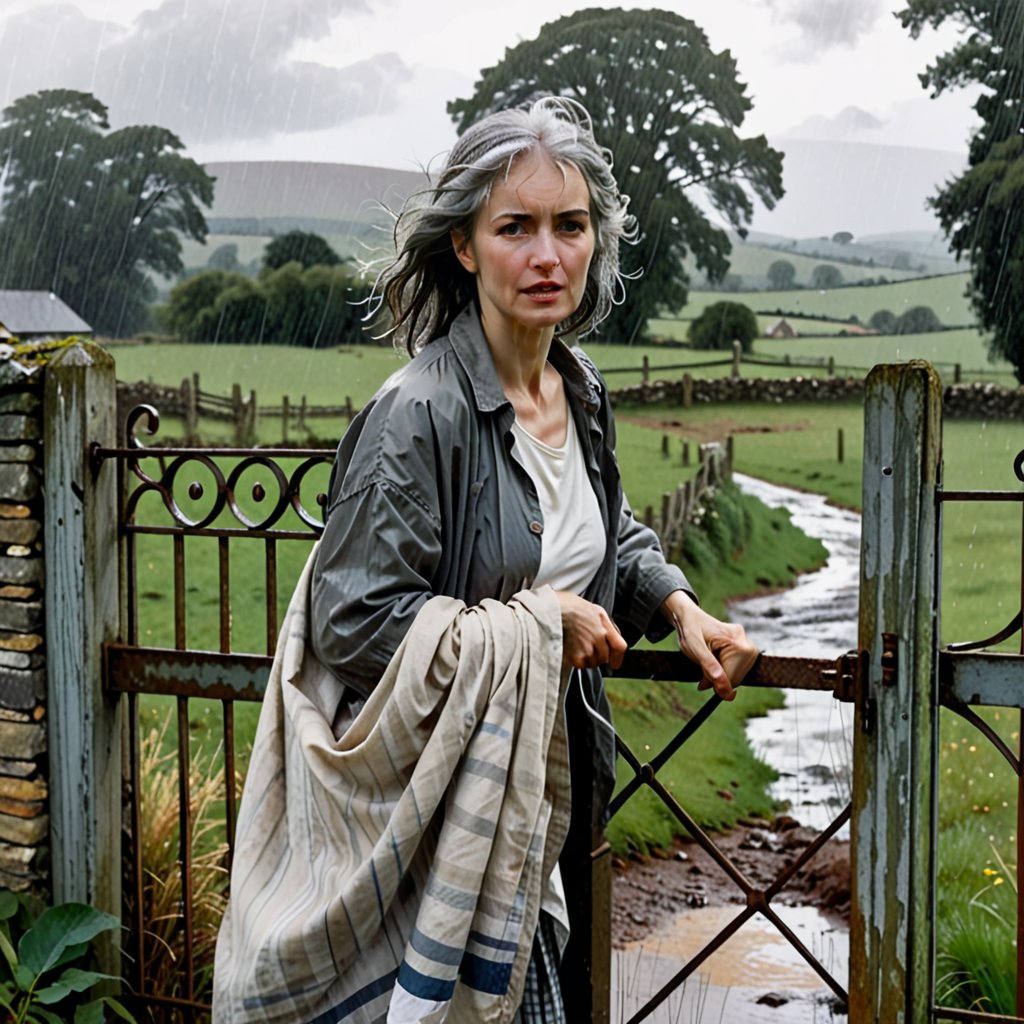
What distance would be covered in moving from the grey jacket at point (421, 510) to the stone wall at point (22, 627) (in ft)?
4.74

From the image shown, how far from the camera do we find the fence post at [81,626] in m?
3.00

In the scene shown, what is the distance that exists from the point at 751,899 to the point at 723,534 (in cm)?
1331

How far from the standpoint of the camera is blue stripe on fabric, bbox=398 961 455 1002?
169 cm

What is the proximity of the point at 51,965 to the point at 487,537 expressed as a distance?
1783mm

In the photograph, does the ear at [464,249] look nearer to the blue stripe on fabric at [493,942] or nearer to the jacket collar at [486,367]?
the jacket collar at [486,367]

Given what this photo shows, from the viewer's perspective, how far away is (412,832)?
1714mm

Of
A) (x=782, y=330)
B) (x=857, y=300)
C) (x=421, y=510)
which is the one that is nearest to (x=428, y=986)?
(x=421, y=510)

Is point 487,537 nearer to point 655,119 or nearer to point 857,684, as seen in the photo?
point 857,684

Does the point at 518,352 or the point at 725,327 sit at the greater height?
the point at 725,327

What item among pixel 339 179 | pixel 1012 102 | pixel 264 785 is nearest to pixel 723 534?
pixel 1012 102

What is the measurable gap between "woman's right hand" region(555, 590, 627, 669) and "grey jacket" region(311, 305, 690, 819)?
88mm

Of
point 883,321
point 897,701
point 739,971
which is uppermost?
point 883,321

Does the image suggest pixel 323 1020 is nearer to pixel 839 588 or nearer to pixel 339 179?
pixel 839 588

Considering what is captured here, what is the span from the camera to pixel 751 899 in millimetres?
2479
